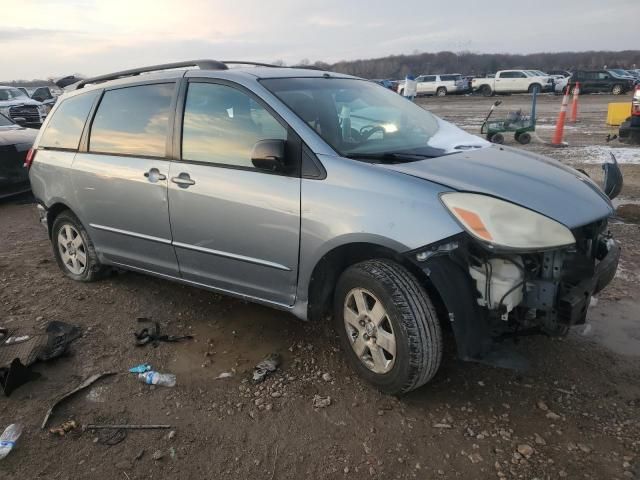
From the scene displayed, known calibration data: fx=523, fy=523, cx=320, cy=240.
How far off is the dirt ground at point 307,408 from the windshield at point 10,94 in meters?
17.4


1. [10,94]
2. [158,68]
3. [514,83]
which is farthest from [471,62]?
[158,68]

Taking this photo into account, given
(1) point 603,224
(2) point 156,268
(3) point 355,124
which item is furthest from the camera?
(2) point 156,268

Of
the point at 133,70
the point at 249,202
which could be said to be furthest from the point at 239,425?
the point at 133,70

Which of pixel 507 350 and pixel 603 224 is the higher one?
pixel 603 224

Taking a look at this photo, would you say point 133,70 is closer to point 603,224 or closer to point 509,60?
point 603,224

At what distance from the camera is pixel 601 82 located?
1312 inches

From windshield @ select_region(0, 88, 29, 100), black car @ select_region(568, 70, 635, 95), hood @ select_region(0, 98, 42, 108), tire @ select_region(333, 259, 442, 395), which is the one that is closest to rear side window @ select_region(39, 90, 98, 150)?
tire @ select_region(333, 259, 442, 395)

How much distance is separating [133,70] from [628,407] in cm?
421

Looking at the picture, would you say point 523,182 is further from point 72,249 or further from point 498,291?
point 72,249

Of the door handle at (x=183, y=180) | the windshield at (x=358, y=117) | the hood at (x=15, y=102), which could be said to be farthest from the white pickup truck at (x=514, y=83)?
the door handle at (x=183, y=180)

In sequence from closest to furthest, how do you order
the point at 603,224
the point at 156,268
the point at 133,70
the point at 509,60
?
1. the point at 603,224
2. the point at 156,268
3. the point at 133,70
4. the point at 509,60

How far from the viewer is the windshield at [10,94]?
18.3 metres

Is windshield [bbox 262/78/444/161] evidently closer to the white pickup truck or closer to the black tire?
the black tire

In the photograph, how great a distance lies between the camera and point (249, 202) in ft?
10.3
